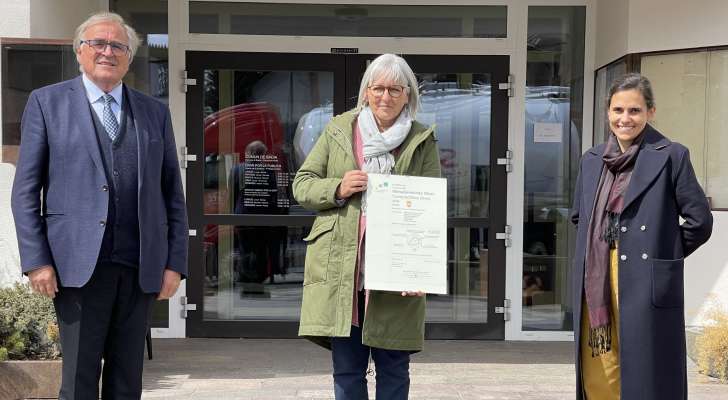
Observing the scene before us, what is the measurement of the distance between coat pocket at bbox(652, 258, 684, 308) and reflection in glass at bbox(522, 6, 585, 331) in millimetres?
3471

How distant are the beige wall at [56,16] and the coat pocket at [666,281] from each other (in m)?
4.03

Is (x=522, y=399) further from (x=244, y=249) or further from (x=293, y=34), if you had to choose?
(x=293, y=34)

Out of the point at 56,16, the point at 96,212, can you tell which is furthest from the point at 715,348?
the point at 56,16

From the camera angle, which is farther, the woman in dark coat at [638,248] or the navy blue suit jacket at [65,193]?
the woman in dark coat at [638,248]

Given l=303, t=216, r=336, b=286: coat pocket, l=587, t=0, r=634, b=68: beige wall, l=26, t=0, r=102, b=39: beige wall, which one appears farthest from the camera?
l=587, t=0, r=634, b=68: beige wall

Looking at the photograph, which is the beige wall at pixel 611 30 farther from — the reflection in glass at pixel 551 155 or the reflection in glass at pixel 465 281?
the reflection in glass at pixel 465 281

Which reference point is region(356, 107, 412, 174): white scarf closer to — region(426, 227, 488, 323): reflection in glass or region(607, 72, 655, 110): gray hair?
region(607, 72, 655, 110): gray hair

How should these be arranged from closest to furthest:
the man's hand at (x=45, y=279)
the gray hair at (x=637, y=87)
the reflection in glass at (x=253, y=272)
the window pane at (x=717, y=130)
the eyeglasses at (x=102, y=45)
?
the man's hand at (x=45, y=279) < the eyeglasses at (x=102, y=45) < the gray hair at (x=637, y=87) < the window pane at (x=717, y=130) < the reflection in glass at (x=253, y=272)

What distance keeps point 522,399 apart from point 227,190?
3.05m

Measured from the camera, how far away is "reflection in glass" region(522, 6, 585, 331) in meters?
6.99

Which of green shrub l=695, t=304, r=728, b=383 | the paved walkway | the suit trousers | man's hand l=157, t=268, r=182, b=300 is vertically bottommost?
the paved walkway

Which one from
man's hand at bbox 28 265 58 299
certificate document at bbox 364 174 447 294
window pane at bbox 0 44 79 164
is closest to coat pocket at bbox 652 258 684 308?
certificate document at bbox 364 174 447 294

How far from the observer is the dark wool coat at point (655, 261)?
11.5 ft

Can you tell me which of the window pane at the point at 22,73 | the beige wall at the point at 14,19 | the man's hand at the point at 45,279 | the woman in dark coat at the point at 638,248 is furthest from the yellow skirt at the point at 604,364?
the beige wall at the point at 14,19
